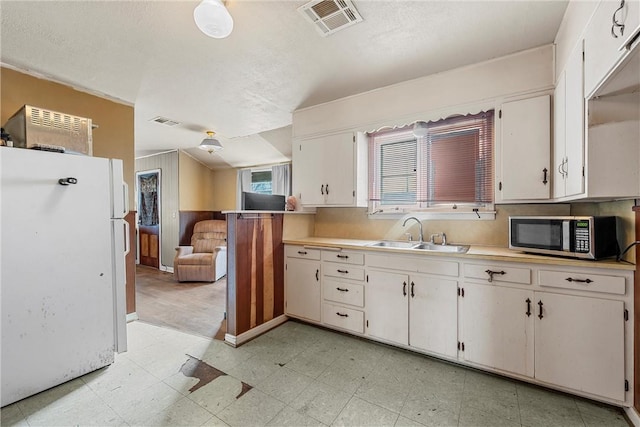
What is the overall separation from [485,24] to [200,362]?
3.29m

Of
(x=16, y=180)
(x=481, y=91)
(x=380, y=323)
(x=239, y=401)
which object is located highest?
(x=481, y=91)

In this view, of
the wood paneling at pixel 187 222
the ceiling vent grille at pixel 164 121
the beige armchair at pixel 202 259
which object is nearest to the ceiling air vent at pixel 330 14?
the ceiling vent grille at pixel 164 121

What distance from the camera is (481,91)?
7.39 ft

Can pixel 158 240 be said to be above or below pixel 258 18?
below

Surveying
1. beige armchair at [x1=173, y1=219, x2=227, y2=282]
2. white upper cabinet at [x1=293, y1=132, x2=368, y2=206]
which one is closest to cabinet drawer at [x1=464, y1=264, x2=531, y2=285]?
white upper cabinet at [x1=293, y1=132, x2=368, y2=206]

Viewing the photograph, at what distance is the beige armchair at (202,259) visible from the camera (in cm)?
452

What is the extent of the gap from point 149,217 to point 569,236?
682 cm

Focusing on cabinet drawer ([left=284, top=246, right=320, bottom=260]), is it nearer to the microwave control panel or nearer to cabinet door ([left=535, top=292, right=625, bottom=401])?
cabinet door ([left=535, top=292, right=625, bottom=401])

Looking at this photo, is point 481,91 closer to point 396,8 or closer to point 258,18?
point 396,8

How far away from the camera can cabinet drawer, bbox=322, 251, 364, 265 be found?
98.7 inches

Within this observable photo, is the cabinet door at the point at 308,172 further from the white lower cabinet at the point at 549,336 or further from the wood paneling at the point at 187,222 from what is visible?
the wood paneling at the point at 187,222

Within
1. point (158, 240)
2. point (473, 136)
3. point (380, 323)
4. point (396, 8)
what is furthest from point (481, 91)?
point (158, 240)

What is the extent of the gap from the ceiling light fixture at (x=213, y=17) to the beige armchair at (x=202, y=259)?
3.69m

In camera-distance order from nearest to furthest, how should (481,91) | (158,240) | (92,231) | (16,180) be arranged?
1. (16,180)
2. (92,231)
3. (481,91)
4. (158,240)
